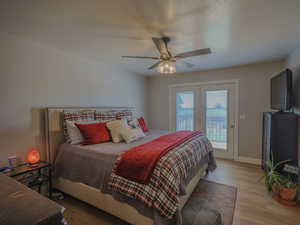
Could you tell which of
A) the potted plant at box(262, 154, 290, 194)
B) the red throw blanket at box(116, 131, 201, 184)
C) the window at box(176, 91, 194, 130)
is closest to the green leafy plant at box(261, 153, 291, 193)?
the potted plant at box(262, 154, 290, 194)

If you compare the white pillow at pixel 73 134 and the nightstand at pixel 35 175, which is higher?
the white pillow at pixel 73 134

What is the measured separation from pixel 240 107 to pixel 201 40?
2.22 metres

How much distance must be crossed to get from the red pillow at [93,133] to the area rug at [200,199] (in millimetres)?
881

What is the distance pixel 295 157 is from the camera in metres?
2.37

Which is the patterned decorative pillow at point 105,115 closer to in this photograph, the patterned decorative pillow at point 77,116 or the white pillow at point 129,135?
the patterned decorative pillow at point 77,116

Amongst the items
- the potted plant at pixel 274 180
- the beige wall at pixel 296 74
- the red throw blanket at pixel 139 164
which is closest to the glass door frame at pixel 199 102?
the beige wall at pixel 296 74

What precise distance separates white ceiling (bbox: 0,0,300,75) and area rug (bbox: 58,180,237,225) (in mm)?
2387

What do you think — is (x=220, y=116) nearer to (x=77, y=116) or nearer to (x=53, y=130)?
(x=77, y=116)

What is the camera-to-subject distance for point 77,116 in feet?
8.52

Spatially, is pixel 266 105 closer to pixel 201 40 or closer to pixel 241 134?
pixel 241 134

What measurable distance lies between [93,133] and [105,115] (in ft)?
2.38

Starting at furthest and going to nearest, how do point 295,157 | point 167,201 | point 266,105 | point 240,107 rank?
1. point 240,107
2. point 266,105
3. point 295,157
4. point 167,201

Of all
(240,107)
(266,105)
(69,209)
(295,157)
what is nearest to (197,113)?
(240,107)

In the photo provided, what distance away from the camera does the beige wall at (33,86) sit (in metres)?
2.02
